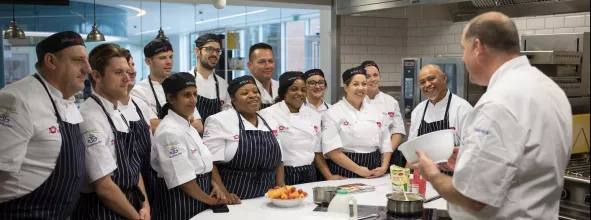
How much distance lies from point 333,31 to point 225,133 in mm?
2941

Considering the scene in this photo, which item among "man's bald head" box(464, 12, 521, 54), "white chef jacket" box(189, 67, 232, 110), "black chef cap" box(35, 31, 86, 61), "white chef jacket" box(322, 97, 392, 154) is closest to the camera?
"man's bald head" box(464, 12, 521, 54)

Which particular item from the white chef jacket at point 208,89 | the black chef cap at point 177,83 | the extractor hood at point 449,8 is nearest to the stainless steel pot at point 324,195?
the black chef cap at point 177,83

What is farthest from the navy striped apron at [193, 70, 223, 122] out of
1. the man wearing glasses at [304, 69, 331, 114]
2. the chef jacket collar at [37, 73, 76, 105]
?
the chef jacket collar at [37, 73, 76, 105]

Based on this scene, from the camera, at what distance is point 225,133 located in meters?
3.44

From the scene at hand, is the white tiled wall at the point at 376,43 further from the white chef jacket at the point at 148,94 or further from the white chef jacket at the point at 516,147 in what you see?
the white chef jacket at the point at 516,147

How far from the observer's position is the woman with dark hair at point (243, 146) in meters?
3.43

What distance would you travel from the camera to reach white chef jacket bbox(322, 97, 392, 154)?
13.7 feet

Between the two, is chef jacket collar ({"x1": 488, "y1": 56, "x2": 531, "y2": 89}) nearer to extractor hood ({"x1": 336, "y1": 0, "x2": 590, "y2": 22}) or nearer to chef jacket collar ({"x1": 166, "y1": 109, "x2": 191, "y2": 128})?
chef jacket collar ({"x1": 166, "y1": 109, "x2": 191, "y2": 128})

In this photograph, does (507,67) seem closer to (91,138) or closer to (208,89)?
(91,138)

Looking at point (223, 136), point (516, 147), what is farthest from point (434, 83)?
point (516, 147)

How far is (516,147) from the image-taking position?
1.82 metres

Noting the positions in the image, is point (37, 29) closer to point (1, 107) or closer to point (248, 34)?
point (248, 34)

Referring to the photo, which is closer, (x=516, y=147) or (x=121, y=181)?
(x=516, y=147)

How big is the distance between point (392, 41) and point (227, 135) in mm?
3593
